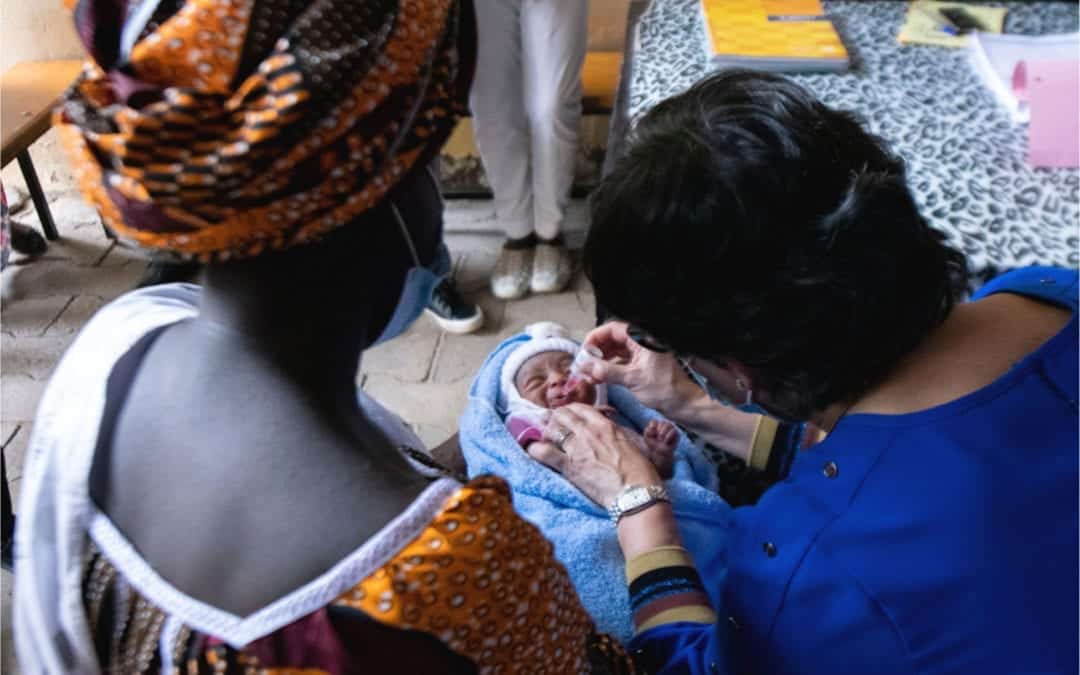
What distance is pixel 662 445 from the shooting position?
184 cm

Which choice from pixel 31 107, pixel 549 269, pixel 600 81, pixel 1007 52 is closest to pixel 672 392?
pixel 1007 52

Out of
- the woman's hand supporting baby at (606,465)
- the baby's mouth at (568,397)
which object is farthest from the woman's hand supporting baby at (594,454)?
the baby's mouth at (568,397)

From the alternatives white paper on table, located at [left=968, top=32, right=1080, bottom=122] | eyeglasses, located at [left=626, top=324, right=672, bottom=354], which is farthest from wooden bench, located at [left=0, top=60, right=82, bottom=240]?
white paper on table, located at [left=968, top=32, right=1080, bottom=122]

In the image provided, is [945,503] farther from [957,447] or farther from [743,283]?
[743,283]

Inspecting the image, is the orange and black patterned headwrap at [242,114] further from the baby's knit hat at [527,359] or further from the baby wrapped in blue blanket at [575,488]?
the baby's knit hat at [527,359]

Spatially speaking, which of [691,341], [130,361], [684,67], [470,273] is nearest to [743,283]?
[691,341]

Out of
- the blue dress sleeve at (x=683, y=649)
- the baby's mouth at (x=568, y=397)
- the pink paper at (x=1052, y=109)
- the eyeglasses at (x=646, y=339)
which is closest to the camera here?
the eyeglasses at (x=646, y=339)

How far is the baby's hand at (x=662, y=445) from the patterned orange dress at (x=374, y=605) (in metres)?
1.03

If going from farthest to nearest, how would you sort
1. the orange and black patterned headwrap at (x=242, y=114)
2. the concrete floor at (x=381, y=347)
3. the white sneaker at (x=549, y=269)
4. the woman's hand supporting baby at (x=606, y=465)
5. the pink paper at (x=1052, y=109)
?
the white sneaker at (x=549, y=269) < the concrete floor at (x=381, y=347) < the pink paper at (x=1052, y=109) < the woman's hand supporting baby at (x=606, y=465) < the orange and black patterned headwrap at (x=242, y=114)

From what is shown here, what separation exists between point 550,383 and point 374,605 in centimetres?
136

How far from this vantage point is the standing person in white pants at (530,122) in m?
2.87

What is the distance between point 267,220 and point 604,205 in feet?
1.42

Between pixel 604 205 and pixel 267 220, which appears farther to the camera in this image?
pixel 604 205

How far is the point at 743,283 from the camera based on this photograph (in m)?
0.95
